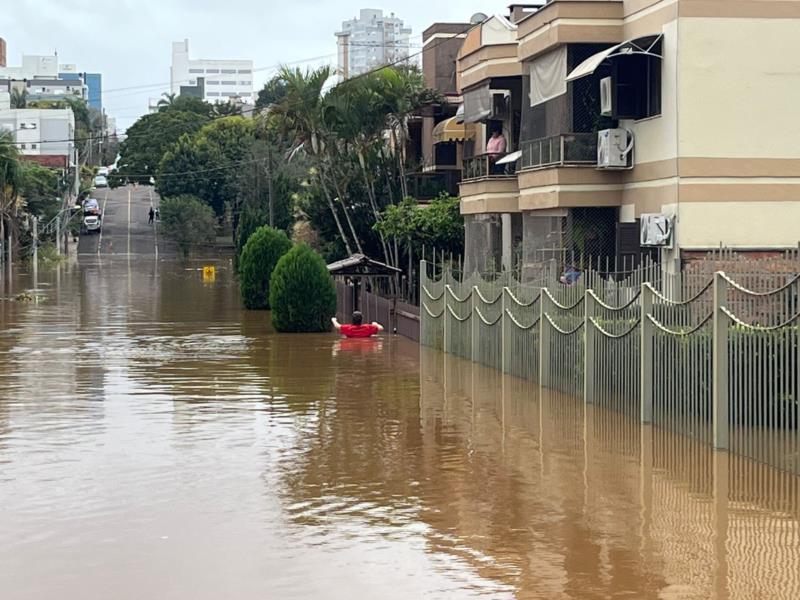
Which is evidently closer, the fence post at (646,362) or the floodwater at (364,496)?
the floodwater at (364,496)

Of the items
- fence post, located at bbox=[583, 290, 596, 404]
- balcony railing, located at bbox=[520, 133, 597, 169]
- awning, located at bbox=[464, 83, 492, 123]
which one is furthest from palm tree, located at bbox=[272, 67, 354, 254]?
fence post, located at bbox=[583, 290, 596, 404]

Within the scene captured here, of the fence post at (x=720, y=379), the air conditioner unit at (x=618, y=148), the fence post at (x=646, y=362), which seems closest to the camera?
the fence post at (x=720, y=379)

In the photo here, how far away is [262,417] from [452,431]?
8.82 ft

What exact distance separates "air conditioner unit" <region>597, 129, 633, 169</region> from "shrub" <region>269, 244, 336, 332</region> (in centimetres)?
871

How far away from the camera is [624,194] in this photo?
27469mm

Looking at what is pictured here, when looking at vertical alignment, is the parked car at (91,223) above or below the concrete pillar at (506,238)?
above

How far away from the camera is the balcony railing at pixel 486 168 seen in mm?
34394

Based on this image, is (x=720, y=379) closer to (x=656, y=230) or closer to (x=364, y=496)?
(x=364, y=496)

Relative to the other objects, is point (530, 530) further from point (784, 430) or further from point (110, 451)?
point (110, 451)

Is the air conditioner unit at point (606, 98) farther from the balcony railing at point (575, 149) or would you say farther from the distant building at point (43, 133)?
the distant building at point (43, 133)

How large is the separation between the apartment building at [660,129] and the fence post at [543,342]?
220 inches

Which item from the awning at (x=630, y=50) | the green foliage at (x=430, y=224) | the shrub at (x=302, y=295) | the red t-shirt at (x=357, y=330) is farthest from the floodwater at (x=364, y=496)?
the green foliage at (x=430, y=224)

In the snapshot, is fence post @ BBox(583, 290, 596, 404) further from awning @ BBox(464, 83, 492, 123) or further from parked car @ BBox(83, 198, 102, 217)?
parked car @ BBox(83, 198, 102, 217)

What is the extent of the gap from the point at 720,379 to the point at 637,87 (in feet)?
42.5
